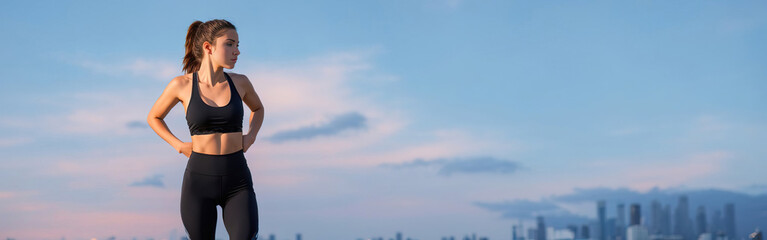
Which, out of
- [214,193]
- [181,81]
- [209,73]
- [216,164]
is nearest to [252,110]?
[209,73]

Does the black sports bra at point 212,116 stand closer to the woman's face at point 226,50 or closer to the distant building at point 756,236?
the woman's face at point 226,50

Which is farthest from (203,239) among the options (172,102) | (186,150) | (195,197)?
(172,102)

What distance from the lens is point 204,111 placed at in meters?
7.05

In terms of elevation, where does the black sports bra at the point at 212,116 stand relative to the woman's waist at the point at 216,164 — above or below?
→ above

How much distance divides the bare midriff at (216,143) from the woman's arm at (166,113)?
14 cm

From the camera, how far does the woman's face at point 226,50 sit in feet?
23.6

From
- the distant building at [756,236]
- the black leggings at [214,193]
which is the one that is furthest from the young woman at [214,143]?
the distant building at [756,236]

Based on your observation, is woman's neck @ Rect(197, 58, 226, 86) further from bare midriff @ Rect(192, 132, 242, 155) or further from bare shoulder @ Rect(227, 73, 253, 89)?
bare midriff @ Rect(192, 132, 242, 155)

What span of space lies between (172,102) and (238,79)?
69cm

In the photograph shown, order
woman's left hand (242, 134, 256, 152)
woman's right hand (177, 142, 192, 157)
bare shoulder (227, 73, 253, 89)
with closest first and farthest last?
woman's right hand (177, 142, 192, 157), woman's left hand (242, 134, 256, 152), bare shoulder (227, 73, 253, 89)

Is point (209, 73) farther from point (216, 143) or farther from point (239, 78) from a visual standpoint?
point (216, 143)

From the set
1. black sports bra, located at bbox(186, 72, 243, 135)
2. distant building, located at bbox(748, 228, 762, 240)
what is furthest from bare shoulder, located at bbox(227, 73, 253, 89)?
distant building, located at bbox(748, 228, 762, 240)

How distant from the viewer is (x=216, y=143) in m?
7.06

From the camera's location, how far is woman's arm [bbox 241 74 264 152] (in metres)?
7.55
